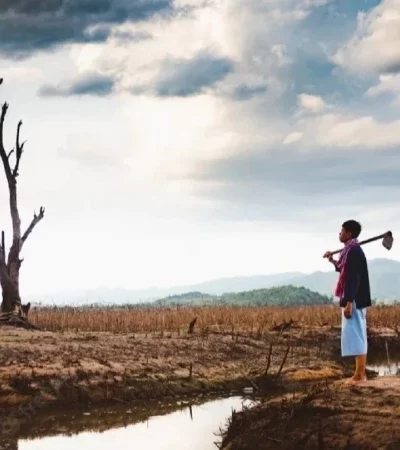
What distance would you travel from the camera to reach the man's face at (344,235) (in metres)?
8.37

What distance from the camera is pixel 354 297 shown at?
8164 mm

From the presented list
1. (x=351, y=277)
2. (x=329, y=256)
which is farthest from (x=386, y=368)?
(x=351, y=277)

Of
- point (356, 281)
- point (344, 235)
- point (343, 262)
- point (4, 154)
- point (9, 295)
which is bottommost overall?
point (356, 281)

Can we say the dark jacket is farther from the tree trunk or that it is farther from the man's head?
the tree trunk

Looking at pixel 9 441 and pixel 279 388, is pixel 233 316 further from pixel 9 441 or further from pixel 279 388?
pixel 9 441

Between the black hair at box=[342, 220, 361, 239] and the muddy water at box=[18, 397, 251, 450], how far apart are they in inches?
97.5

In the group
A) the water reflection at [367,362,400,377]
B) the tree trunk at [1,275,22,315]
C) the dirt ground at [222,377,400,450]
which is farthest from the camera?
the tree trunk at [1,275,22,315]

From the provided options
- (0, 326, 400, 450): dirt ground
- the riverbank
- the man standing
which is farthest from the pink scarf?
the riverbank

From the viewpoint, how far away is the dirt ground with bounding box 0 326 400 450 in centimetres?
724

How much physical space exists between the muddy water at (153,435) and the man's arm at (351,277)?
2.07 meters

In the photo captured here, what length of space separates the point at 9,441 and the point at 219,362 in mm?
5702

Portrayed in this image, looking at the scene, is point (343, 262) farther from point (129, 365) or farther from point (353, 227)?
point (129, 365)

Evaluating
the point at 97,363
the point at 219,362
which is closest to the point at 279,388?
the point at 219,362

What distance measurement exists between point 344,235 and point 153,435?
3.54 metres
